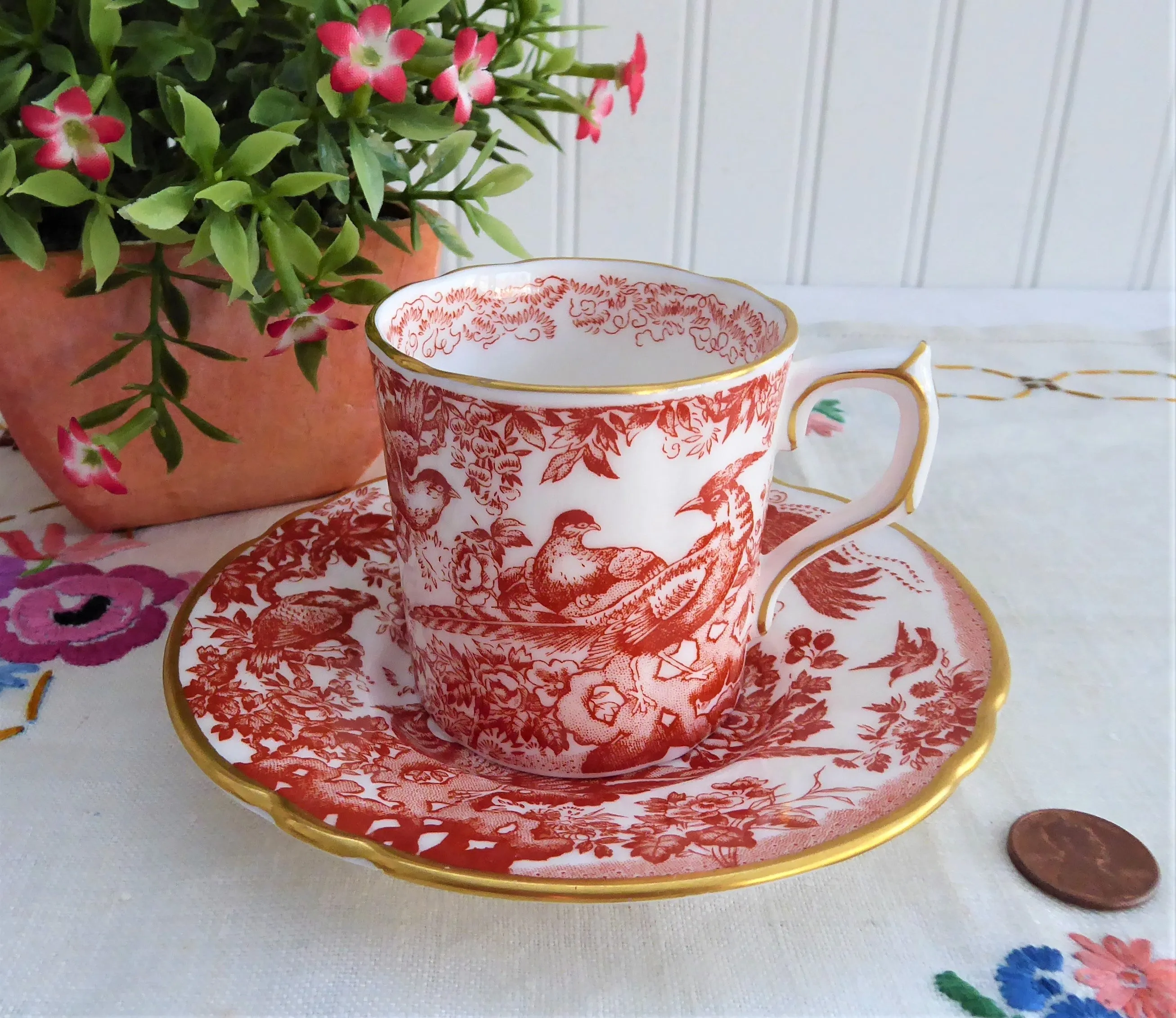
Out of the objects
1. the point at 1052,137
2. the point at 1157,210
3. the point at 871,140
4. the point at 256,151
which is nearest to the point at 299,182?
the point at 256,151

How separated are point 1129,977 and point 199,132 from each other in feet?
1.40

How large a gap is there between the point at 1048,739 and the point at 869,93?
73cm

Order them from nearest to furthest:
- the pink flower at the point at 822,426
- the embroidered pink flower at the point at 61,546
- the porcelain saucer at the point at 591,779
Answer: the porcelain saucer at the point at 591,779 < the embroidered pink flower at the point at 61,546 < the pink flower at the point at 822,426

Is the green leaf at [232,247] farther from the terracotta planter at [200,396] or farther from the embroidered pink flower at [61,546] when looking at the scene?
the embroidered pink flower at [61,546]

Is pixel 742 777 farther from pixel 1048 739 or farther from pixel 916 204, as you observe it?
pixel 916 204

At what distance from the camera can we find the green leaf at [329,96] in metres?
0.37

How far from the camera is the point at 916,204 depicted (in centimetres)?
102

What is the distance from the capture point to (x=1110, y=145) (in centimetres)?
101

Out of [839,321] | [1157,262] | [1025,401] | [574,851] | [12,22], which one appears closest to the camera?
[574,851]

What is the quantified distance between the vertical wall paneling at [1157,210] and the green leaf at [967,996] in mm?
976

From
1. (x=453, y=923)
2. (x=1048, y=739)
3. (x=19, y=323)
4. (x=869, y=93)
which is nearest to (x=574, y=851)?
(x=453, y=923)

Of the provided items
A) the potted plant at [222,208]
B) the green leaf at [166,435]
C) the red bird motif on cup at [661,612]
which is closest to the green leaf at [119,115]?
the potted plant at [222,208]

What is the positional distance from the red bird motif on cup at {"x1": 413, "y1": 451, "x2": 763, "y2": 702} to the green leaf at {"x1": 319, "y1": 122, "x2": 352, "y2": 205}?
178mm

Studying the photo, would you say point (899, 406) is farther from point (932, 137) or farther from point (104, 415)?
point (932, 137)
